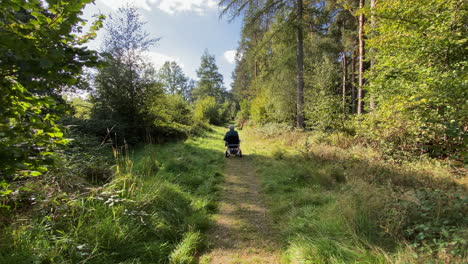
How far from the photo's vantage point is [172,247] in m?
2.70

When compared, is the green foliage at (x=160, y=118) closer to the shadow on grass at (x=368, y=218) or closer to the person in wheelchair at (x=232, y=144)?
the person in wheelchair at (x=232, y=144)

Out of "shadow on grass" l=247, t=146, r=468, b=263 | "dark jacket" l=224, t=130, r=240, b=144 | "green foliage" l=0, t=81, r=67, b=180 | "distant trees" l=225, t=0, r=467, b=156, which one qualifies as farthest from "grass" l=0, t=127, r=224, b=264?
"dark jacket" l=224, t=130, r=240, b=144

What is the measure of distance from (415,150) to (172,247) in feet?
22.2

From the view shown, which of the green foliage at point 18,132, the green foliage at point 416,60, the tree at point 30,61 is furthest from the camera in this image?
the green foliage at point 416,60

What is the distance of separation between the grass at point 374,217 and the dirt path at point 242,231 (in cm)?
24

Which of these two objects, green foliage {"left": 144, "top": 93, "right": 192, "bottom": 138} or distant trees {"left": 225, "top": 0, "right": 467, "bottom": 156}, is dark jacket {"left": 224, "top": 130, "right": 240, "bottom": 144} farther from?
green foliage {"left": 144, "top": 93, "right": 192, "bottom": 138}

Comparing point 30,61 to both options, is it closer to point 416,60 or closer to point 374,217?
point 374,217

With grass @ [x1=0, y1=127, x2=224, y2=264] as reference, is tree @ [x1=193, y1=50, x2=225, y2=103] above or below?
above

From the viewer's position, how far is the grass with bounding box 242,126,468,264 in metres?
2.05

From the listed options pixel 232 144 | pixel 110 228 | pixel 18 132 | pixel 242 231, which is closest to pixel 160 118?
pixel 232 144

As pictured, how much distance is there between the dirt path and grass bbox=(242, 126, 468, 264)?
0.78 feet

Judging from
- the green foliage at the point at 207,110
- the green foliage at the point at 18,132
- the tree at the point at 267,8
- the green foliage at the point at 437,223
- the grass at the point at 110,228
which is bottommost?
the grass at the point at 110,228

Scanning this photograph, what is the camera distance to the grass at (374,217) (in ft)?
6.73

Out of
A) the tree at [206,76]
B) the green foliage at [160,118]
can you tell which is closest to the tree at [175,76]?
the tree at [206,76]
